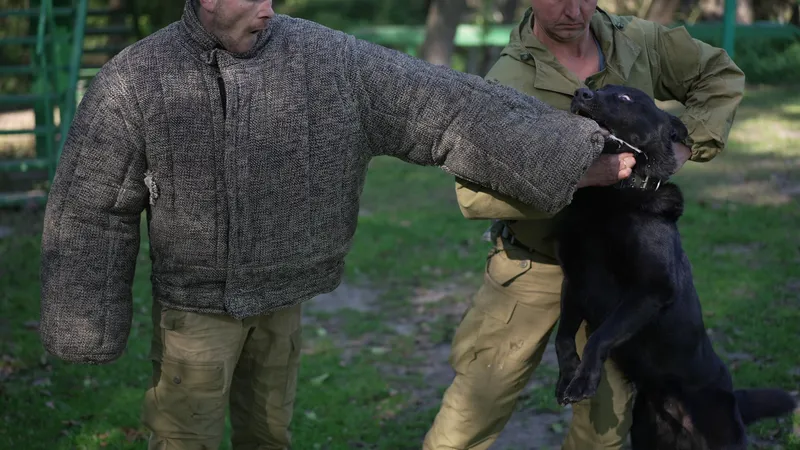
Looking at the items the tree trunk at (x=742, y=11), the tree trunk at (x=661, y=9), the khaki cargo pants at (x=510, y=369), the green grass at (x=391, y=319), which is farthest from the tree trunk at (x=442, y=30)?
the khaki cargo pants at (x=510, y=369)

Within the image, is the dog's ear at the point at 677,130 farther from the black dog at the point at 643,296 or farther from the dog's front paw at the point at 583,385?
the dog's front paw at the point at 583,385

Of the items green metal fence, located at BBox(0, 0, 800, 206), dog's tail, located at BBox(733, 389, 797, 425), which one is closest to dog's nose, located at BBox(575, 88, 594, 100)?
dog's tail, located at BBox(733, 389, 797, 425)

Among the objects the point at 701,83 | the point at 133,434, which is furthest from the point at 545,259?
the point at 133,434

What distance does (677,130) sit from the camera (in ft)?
12.4

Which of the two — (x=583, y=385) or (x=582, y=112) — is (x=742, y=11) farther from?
(x=583, y=385)

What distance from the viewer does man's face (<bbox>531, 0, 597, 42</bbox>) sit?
12.1ft

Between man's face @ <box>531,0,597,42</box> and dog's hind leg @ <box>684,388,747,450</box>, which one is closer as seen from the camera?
man's face @ <box>531,0,597,42</box>

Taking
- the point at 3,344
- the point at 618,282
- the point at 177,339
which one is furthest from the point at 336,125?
the point at 3,344

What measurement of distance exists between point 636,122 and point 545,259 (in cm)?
70

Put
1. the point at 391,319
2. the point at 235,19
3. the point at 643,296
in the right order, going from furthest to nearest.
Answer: the point at 391,319 < the point at 643,296 < the point at 235,19

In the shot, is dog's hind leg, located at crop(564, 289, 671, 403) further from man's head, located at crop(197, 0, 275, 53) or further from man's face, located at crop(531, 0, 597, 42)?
man's head, located at crop(197, 0, 275, 53)

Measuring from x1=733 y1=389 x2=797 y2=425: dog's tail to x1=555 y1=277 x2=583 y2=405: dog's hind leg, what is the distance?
77 cm

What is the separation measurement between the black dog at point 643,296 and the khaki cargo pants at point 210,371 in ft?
3.60

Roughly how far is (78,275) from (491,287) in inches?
64.9
